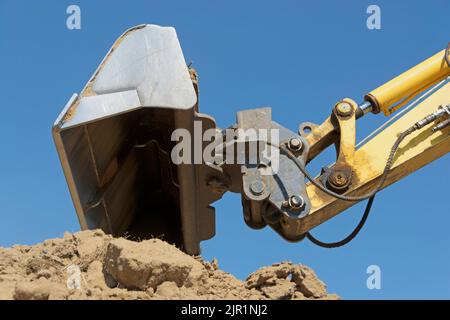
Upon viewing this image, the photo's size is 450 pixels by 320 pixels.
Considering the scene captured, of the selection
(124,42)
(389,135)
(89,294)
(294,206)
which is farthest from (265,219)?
(124,42)

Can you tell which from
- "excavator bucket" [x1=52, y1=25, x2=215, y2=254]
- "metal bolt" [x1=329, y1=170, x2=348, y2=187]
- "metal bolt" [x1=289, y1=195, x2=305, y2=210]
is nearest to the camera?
"metal bolt" [x1=289, y1=195, x2=305, y2=210]

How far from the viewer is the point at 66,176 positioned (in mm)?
5652

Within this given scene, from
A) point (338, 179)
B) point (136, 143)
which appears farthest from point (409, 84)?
point (136, 143)

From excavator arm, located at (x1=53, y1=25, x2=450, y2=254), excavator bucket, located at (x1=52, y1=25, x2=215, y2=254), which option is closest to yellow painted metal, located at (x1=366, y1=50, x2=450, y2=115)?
excavator arm, located at (x1=53, y1=25, x2=450, y2=254)

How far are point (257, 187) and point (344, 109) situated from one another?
945mm

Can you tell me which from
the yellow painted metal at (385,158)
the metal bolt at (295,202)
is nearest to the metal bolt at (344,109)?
the yellow painted metal at (385,158)

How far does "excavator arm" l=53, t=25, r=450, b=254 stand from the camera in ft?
17.4

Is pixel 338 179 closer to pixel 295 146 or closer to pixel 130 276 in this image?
pixel 295 146

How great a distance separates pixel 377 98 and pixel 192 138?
147 cm

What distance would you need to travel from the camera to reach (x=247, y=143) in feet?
17.7

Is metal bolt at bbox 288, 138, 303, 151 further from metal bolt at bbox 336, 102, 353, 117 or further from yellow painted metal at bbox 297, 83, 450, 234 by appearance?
metal bolt at bbox 336, 102, 353, 117

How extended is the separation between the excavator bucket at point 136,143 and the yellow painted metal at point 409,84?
4.33ft

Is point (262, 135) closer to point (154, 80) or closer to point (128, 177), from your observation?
point (154, 80)

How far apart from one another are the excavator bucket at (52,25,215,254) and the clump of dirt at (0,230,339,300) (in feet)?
2.67
